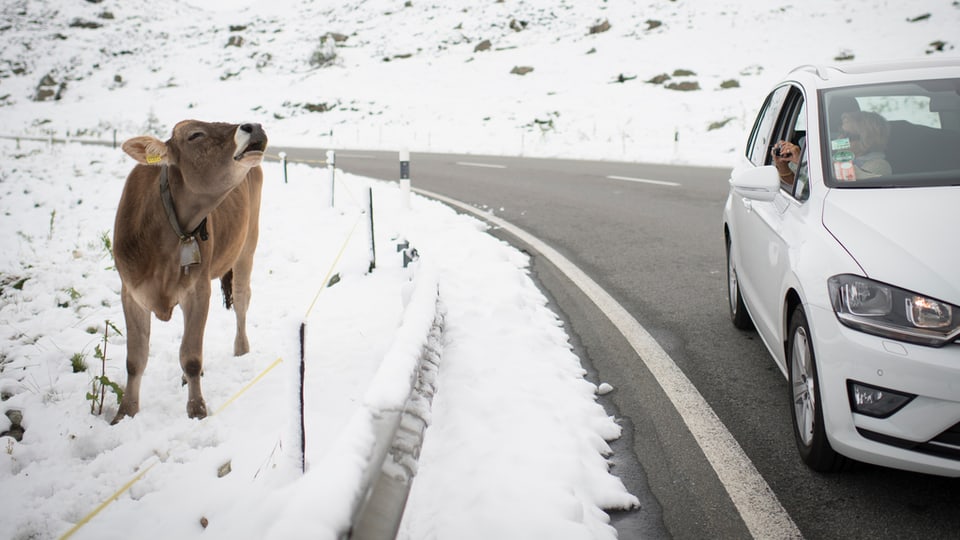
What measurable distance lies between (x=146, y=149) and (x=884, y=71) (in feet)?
13.3

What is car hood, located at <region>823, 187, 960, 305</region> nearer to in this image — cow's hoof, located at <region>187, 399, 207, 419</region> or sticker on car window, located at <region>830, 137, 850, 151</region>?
sticker on car window, located at <region>830, 137, 850, 151</region>

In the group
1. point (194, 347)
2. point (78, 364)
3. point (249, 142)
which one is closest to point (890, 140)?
point (249, 142)

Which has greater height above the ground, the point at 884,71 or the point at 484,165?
the point at 884,71

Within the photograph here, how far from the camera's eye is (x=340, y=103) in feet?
150

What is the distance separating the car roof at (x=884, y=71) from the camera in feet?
A: 12.1

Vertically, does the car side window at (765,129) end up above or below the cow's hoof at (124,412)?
above

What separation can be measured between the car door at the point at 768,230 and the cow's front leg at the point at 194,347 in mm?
3211

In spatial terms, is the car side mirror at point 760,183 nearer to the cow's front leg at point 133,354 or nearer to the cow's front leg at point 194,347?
the cow's front leg at point 194,347

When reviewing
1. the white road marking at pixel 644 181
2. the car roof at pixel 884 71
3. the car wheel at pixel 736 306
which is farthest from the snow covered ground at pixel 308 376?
the white road marking at pixel 644 181

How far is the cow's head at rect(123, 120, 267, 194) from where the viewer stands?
3.61m

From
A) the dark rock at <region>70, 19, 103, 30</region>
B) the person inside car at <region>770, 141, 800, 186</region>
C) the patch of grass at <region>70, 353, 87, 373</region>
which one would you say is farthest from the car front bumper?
the dark rock at <region>70, 19, 103, 30</region>

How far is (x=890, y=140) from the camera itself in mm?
3561

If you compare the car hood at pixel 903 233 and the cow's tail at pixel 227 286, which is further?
the cow's tail at pixel 227 286

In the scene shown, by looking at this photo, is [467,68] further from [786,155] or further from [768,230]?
[768,230]
